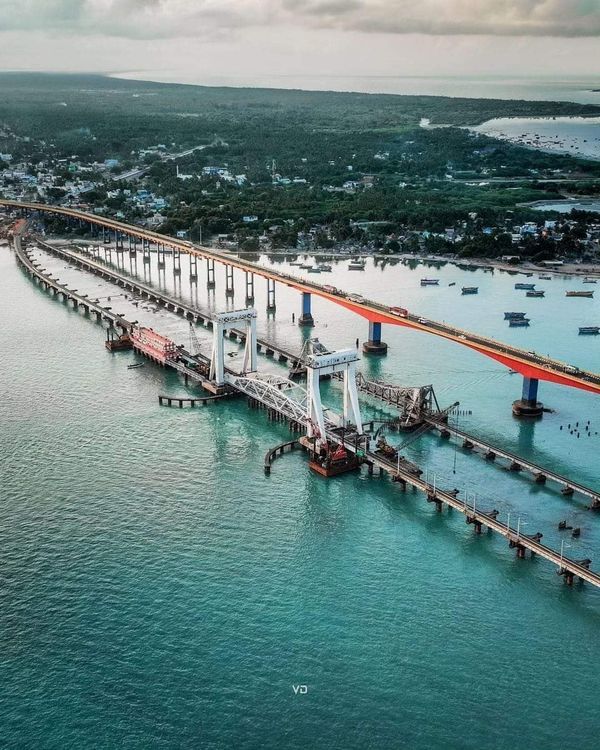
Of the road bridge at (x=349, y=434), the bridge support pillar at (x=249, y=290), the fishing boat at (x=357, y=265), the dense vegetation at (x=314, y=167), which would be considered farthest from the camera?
the dense vegetation at (x=314, y=167)

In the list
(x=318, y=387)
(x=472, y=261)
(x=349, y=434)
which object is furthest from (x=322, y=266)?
(x=349, y=434)

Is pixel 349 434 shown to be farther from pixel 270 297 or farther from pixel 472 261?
pixel 472 261

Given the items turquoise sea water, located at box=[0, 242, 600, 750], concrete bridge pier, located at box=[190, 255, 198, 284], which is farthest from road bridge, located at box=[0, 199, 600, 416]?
turquoise sea water, located at box=[0, 242, 600, 750]

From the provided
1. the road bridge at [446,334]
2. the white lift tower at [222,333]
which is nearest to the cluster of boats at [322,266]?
the road bridge at [446,334]

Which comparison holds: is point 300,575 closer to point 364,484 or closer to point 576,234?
point 364,484

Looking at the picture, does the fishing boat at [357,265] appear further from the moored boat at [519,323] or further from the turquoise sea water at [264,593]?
the turquoise sea water at [264,593]

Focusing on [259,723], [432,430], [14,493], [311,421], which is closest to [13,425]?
[14,493]
